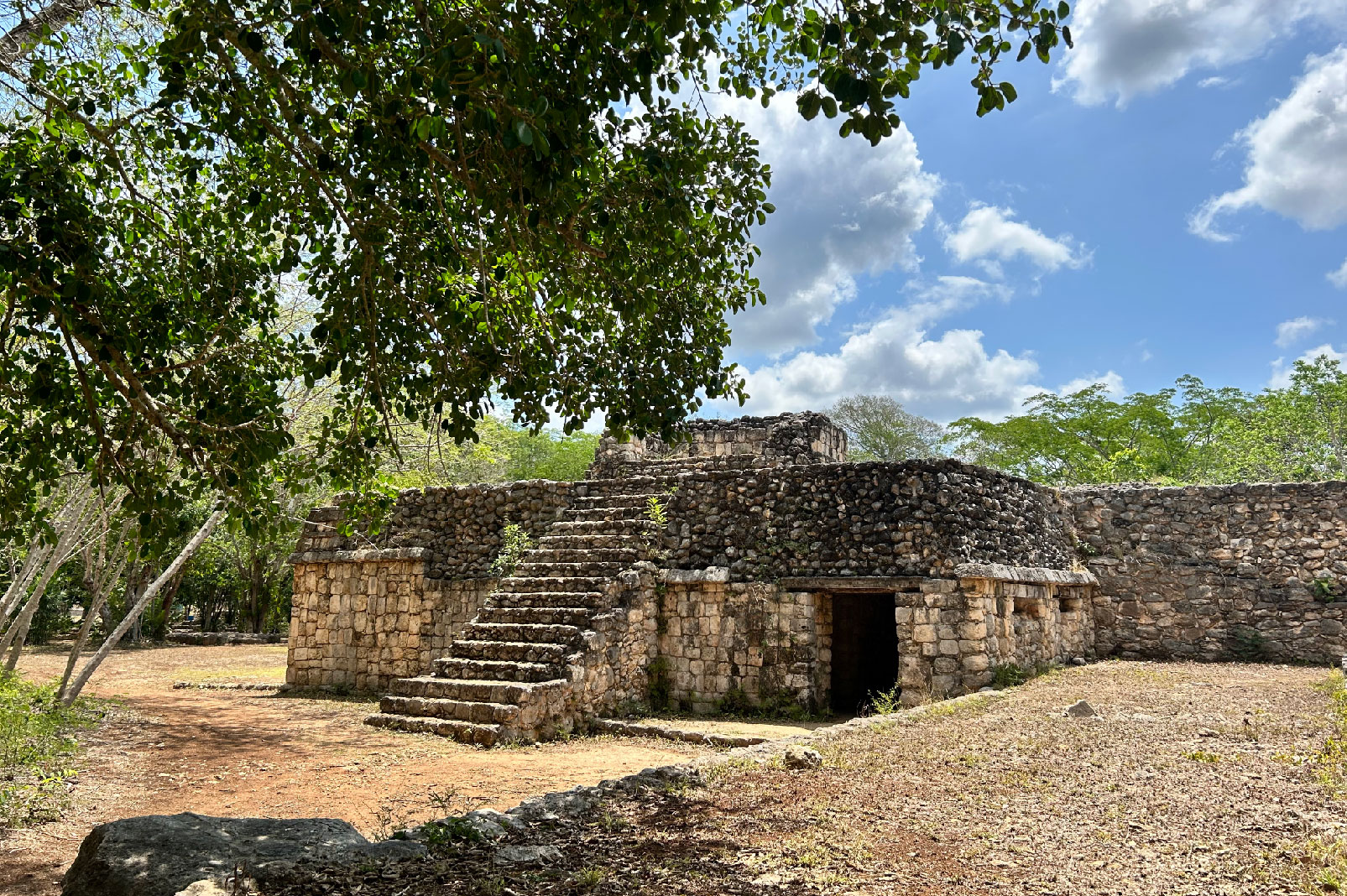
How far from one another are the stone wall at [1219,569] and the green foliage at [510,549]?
862cm

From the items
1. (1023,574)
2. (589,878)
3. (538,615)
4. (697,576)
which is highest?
(1023,574)

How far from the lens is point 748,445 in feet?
50.4

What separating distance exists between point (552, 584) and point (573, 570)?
37cm

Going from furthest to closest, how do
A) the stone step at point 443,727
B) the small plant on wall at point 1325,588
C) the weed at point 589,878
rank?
the small plant on wall at point 1325,588 → the stone step at point 443,727 → the weed at point 589,878

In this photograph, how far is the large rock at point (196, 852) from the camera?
360 cm

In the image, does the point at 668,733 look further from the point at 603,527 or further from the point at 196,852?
the point at 196,852

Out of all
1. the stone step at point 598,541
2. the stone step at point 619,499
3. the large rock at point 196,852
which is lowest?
the large rock at point 196,852

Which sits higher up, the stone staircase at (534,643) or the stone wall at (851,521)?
the stone wall at (851,521)

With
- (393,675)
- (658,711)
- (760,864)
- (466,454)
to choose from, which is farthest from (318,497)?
(760,864)

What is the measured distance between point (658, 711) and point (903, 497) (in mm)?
4077

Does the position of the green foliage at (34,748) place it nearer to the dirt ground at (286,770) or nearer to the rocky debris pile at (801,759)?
the dirt ground at (286,770)

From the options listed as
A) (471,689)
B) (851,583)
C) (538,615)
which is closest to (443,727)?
(471,689)

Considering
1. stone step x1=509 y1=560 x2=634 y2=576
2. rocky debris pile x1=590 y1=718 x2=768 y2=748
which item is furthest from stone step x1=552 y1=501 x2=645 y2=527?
rocky debris pile x1=590 y1=718 x2=768 y2=748

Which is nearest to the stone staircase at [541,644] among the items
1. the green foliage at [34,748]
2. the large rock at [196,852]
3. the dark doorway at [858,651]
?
the green foliage at [34,748]
